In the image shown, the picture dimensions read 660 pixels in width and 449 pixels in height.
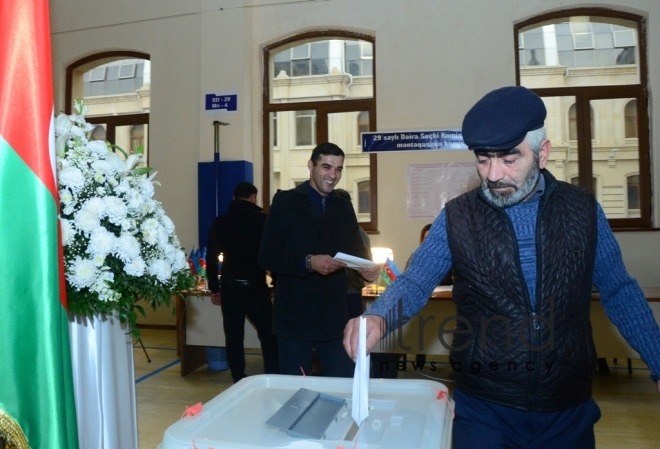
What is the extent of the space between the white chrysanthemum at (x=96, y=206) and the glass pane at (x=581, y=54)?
576 centimetres

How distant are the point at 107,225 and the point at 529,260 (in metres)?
1.11

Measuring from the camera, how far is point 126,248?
5.03 feet

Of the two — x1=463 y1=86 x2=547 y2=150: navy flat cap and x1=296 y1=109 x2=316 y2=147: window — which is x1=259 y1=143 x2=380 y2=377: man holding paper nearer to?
x1=463 y1=86 x2=547 y2=150: navy flat cap

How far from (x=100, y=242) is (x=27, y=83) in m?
0.48

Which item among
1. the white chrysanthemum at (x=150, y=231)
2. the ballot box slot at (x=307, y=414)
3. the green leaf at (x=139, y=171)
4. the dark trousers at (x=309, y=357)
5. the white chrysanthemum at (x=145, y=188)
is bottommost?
the dark trousers at (x=309, y=357)

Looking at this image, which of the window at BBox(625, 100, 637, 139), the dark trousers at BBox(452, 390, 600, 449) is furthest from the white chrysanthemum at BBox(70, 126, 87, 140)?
the window at BBox(625, 100, 637, 139)

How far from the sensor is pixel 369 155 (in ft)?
21.4

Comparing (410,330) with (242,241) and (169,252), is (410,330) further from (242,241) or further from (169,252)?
(169,252)

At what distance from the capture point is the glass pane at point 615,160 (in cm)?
610

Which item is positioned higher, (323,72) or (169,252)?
(323,72)

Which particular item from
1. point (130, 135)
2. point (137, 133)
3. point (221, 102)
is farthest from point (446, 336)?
point (130, 135)

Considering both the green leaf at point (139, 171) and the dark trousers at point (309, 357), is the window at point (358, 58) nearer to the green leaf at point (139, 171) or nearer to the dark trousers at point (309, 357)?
the dark trousers at point (309, 357)

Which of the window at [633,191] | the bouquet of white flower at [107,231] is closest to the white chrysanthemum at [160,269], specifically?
the bouquet of white flower at [107,231]

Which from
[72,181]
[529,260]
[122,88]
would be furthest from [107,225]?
[122,88]
